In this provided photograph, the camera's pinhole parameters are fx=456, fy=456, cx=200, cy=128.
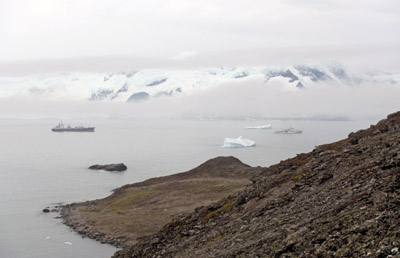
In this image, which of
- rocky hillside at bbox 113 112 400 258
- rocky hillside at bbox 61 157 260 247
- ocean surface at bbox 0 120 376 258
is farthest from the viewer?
rocky hillside at bbox 61 157 260 247

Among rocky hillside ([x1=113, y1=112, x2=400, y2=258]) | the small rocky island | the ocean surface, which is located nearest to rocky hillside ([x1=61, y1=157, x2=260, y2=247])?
the ocean surface

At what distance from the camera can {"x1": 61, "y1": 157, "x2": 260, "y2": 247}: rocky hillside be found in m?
A: 67.4

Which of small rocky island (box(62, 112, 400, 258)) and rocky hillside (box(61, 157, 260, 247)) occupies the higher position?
small rocky island (box(62, 112, 400, 258))

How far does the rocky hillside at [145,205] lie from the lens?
67.4 metres

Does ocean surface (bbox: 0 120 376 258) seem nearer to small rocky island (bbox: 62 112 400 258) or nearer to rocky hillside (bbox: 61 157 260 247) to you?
rocky hillside (bbox: 61 157 260 247)

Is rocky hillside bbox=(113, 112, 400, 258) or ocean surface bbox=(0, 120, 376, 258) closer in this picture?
rocky hillside bbox=(113, 112, 400, 258)

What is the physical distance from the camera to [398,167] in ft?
74.0

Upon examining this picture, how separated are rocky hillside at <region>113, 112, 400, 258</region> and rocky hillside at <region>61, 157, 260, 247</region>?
93.8 feet

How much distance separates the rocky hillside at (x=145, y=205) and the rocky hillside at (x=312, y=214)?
2860cm

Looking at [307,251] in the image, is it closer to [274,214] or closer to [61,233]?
[274,214]

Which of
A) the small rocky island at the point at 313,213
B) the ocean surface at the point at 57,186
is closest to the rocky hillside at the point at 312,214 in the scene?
the small rocky island at the point at 313,213

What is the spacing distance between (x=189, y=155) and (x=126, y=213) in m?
115

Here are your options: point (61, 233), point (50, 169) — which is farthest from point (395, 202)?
point (50, 169)

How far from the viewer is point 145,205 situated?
84938 millimetres
